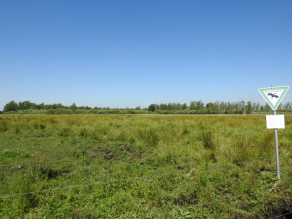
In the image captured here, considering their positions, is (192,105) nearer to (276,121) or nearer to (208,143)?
(208,143)

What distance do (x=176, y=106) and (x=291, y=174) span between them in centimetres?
10814

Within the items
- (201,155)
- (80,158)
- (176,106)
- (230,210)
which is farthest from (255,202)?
(176,106)

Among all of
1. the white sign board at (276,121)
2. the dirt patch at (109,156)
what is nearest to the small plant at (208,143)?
the white sign board at (276,121)

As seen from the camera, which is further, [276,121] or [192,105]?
[192,105]

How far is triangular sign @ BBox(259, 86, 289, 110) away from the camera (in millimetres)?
4094

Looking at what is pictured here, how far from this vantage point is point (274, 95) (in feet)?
13.7

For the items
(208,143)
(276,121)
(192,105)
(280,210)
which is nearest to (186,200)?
(280,210)

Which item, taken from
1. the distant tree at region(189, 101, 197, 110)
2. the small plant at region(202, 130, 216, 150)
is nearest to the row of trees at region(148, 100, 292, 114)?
the distant tree at region(189, 101, 197, 110)

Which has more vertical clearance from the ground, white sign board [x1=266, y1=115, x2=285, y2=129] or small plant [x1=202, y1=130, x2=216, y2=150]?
white sign board [x1=266, y1=115, x2=285, y2=129]

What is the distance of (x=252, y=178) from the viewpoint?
14.9 ft

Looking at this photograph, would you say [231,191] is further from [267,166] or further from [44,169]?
[44,169]

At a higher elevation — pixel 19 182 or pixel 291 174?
pixel 19 182

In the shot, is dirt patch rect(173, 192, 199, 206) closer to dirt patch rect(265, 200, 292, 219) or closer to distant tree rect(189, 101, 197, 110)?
dirt patch rect(265, 200, 292, 219)

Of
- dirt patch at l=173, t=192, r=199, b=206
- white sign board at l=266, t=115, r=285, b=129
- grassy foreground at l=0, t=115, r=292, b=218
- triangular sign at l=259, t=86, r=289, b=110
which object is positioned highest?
triangular sign at l=259, t=86, r=289, b=110
